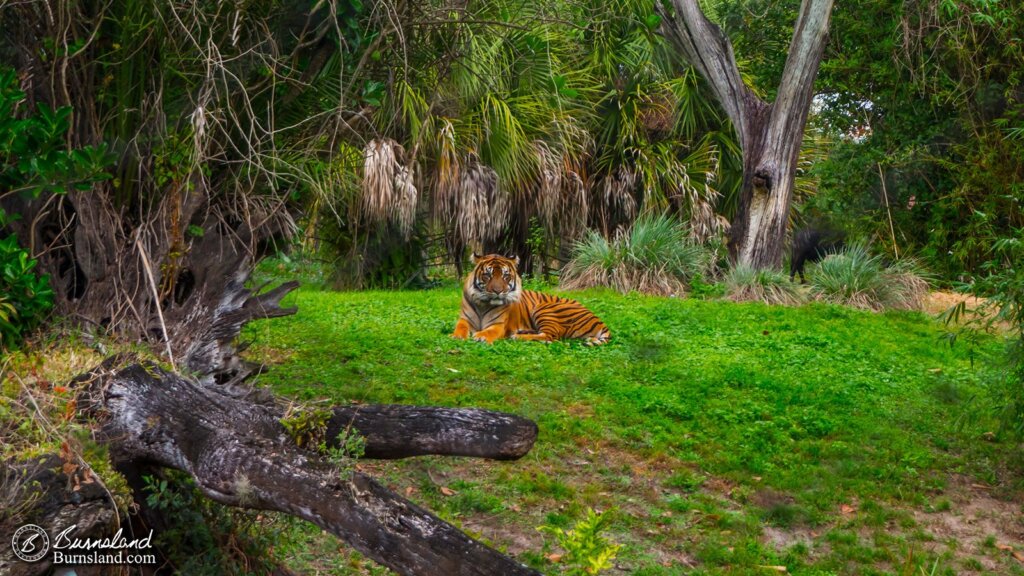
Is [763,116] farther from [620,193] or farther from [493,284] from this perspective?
[493,284]

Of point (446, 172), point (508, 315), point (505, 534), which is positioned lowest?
point (505, 534)

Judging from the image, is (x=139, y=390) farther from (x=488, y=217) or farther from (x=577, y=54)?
(x=577, y=54)

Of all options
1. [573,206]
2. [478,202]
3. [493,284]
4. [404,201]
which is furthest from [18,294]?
[573,206]

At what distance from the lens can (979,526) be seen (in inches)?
249

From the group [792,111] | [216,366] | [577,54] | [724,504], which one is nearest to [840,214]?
[792,111]

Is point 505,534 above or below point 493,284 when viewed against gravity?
below

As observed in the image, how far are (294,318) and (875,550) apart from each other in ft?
23.7

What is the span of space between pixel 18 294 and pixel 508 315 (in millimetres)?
6206

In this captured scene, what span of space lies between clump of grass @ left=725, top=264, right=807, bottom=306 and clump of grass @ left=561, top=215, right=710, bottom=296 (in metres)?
0.76

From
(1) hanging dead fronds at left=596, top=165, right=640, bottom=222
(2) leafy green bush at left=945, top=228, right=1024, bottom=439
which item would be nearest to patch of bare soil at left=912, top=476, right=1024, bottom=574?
(2) leafy green bush at left=945, top=228, right=1024, bottom=439

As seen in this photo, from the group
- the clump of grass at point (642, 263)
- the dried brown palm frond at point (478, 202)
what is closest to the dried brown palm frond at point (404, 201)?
the dried brown palm frond at point (478, 202)

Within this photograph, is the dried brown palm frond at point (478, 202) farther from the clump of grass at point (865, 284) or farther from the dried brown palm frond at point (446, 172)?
the clump of grass at point (865, 284)

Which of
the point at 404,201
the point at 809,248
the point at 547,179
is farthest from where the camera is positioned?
the point at 547,179

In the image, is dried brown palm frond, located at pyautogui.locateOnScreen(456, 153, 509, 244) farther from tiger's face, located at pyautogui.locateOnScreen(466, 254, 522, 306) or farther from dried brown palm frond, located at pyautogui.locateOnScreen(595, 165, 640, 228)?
tiger's face, located at pyautogui.locateOnScreen(466, 254, 522, 306)
